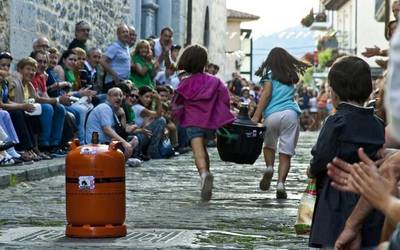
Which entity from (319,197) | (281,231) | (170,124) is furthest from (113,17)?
(319,197)

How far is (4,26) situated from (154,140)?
306cm

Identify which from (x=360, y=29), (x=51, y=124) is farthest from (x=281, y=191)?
(x=360, y=29)

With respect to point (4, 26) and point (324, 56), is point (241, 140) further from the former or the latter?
point (324, 56)

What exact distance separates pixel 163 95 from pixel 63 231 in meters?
11.5

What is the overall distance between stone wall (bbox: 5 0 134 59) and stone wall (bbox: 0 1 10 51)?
4cm

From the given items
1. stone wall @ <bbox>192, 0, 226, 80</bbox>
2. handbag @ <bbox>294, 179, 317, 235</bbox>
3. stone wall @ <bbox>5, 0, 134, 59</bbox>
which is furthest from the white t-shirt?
stone wall @ <bbox>192, 0, 226, 80</bbox>

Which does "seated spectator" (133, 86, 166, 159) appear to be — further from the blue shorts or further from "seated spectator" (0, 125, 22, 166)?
the blue shorts

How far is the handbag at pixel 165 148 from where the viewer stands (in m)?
18.2

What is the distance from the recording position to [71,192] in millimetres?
7336

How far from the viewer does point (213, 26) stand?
38.4m

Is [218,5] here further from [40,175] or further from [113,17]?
[40,175]

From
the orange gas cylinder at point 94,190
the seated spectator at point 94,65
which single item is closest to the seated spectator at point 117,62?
the seated spectator at point 94,65

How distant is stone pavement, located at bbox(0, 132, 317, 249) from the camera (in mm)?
7258

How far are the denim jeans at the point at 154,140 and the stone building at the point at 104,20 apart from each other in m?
2.13
